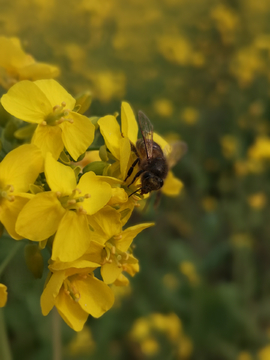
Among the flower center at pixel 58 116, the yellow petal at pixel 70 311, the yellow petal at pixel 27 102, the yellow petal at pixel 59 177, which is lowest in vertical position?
the yellow petal at pixel 70 311

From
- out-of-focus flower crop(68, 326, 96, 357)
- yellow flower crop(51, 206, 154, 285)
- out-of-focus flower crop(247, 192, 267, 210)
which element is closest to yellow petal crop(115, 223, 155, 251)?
yellow flower crop(51, 206, 154, 285)

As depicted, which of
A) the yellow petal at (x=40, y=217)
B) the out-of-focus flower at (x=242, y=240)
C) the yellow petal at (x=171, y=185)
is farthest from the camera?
the out-of-focus flower at (x=242, y=240)

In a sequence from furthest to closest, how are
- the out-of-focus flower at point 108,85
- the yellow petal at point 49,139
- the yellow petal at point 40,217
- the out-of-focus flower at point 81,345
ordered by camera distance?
the out-of-focus flower at point 108,85
the out-of-focus flower at point 81,345
the yellow petal at point 49,139
the yellow petal at point 40,217

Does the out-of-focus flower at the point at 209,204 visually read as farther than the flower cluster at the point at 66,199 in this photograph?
Yes

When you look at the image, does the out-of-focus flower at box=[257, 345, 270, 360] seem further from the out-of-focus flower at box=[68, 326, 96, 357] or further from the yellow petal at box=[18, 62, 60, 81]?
the yellow petal at box=[18, 62, 60, 81]

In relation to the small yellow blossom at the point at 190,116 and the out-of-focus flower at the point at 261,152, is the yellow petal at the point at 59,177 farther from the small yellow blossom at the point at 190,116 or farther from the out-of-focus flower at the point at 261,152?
the small yellow blossom at the point at 190,116

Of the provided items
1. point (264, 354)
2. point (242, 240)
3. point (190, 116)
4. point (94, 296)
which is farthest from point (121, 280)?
point (190, 116)

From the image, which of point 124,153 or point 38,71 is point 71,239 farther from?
point 38,71

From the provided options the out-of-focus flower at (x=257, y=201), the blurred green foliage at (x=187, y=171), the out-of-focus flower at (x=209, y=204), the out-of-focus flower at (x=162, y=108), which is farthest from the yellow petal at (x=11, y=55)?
the out-of-focus flower at (x=162, y=108)

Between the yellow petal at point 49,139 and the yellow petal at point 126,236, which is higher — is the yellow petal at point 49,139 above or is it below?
above
